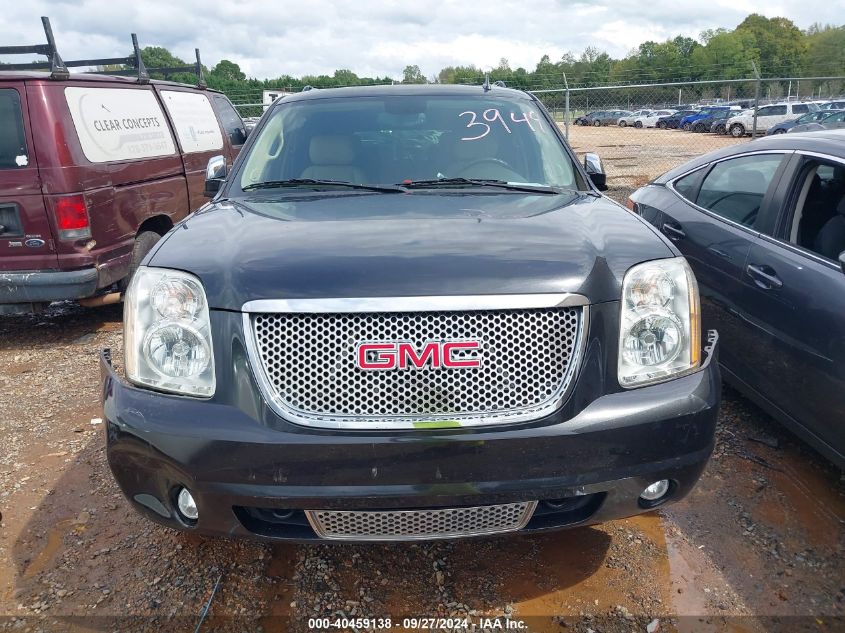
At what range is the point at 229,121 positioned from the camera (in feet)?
27.2

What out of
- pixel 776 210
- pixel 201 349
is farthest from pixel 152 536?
pixel 776 210

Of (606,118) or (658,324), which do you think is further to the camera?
(606,118)

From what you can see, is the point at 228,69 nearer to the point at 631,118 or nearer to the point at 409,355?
the point at 631,118

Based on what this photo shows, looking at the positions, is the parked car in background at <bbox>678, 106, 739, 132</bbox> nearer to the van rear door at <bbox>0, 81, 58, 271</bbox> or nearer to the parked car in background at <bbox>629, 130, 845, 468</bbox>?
the parked car in background at <bbox>629, 130, 845, 468</bbox>

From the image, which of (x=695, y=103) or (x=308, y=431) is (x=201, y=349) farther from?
(x=695, y=103)

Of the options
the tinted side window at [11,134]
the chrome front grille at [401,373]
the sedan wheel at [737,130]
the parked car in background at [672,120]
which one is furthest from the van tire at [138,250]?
the parked car in background at [672,120]

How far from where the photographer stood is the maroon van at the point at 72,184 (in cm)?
477

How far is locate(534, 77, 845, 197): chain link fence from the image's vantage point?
18516 millimetres

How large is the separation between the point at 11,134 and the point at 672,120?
4203cm

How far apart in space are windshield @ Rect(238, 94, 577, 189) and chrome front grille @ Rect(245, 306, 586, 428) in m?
1.30

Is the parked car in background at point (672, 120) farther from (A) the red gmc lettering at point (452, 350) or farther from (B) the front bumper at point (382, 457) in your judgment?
(A) the red gmc lettering at point (452, 350)

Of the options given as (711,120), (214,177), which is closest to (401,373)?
(214,177)

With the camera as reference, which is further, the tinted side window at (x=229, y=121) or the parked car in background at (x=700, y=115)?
the parked car in background at (x=700, y=115)

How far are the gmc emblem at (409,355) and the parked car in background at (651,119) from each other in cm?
4661
